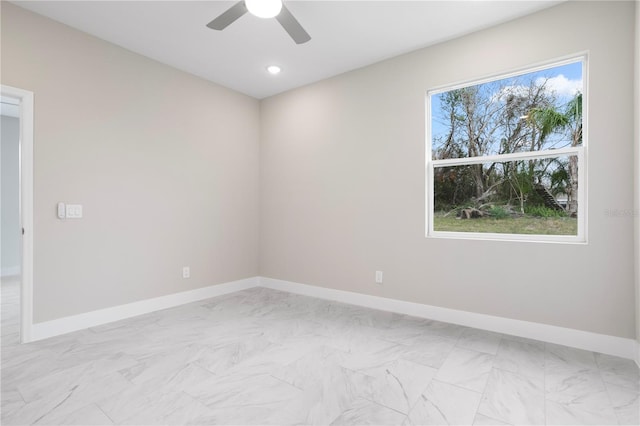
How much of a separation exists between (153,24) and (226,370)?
303cm

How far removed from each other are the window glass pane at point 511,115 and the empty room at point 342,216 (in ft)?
0.06

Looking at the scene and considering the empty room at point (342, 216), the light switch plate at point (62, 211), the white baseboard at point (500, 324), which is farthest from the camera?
the light switch plate at point (62, 211)

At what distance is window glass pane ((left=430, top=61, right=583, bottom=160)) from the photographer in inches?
109

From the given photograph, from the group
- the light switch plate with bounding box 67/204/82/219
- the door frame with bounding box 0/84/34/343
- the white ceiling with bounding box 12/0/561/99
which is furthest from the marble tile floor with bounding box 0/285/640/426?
the white ceiling with bounding box 12/0/561/99

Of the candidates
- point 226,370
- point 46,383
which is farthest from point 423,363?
point 46,383

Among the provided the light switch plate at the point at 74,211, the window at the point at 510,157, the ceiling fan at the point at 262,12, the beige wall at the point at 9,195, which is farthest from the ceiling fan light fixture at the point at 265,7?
the beige wall at the point at 9,195

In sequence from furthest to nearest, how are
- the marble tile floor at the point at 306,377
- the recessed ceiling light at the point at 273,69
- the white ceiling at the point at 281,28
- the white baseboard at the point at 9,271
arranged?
the white baseboard at the point at 9,271 → the recessed ceiling light at the point at 273,69 → the white ceiling at the point at 281,28 → the marble tile floor at the point at 306,377

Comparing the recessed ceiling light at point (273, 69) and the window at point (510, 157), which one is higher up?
the recessed ceiling light at point (273, 69)

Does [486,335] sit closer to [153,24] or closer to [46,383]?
[46,383]

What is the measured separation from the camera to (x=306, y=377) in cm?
216

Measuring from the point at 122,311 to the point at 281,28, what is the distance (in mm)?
3239

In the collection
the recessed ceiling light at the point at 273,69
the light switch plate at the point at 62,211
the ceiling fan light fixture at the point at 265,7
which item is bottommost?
the light switch plate at the point at 62,211

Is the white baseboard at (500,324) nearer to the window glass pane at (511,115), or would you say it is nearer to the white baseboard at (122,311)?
the white baseboard at (122,311)

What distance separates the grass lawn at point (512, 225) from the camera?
277cm
